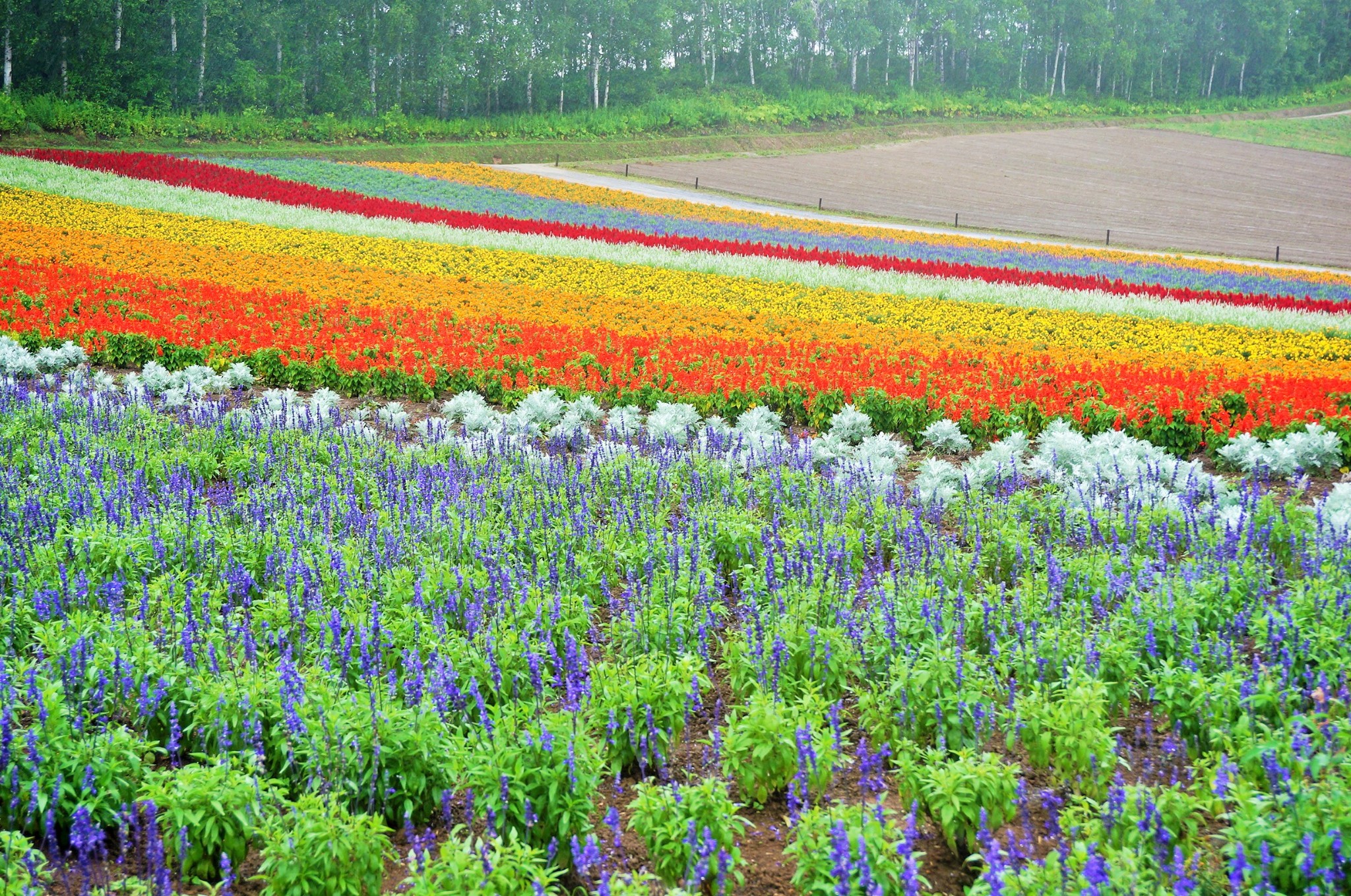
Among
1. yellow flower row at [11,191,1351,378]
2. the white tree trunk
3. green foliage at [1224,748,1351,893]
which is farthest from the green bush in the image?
green foliage at [1224,748,1351,893]

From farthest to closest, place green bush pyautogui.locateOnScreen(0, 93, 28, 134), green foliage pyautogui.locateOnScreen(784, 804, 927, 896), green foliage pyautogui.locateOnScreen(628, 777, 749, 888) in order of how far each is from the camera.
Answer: green bush pyautogui.locateOnScreen(0, 93, 28, 134) < green foliage pyautogui.locateOnScreen(628, 777, 749, 888) < green foliage pyautogui.locateOnScreen(784, 804, 927, 896)

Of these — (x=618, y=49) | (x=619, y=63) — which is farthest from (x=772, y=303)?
(x=619, y=63)

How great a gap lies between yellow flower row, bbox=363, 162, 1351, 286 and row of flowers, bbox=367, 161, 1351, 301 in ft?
0.15

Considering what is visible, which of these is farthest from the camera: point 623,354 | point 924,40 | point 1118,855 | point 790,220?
point 924,40

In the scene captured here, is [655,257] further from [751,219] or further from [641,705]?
[641,705]

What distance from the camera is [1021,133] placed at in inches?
2616

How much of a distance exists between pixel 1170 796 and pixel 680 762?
2004 millimetres

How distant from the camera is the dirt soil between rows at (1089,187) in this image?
38.2 m

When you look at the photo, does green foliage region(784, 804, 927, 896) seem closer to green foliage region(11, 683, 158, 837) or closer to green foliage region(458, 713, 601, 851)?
green foliage region(458, 713, 601, 851)

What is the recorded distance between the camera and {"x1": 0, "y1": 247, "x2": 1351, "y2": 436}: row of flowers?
33.5 ft

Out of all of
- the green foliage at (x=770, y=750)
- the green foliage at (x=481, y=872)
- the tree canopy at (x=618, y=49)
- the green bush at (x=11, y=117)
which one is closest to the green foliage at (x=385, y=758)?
the green foliage at (x=481, y=872)

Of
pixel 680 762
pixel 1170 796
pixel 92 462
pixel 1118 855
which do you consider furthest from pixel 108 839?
pixel 92 462

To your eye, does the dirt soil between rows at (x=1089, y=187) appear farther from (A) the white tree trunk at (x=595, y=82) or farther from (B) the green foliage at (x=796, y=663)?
(B) the green foliage at (x=796, y=663)

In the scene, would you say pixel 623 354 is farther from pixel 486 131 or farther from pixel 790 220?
pixel 486 131
